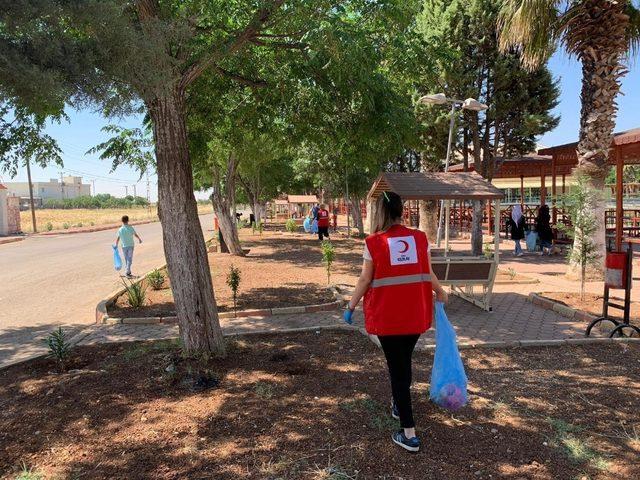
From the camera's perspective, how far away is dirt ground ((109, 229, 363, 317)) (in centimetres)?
829

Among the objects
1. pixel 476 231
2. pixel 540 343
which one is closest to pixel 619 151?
pixel 476 231

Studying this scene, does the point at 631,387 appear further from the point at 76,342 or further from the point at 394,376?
the point at 76,342

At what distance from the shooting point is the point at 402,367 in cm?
324

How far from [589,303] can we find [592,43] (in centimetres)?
556

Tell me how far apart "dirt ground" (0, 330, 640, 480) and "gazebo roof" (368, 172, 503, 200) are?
278cm

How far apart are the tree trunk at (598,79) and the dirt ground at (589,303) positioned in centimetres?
229

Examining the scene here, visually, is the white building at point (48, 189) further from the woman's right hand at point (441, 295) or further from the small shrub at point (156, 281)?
the woman's right hand at point (441, 295)

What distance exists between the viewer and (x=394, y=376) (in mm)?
3287

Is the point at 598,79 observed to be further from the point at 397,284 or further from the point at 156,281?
the point at 156,281

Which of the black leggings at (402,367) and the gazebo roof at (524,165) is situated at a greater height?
the gazebo roof at (524,165)

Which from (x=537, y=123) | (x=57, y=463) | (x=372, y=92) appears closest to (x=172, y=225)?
(x=57, y=463)

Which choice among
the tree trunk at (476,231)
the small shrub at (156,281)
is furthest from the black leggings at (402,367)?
the tree trunk at (476,231)

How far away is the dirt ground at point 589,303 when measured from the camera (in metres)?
7.07

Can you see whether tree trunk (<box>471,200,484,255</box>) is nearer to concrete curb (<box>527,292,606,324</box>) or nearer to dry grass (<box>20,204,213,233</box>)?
concrete curb (<box>527,292,606,324</box>)
